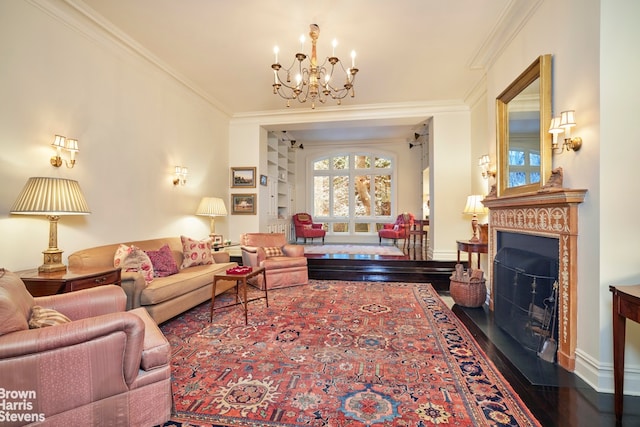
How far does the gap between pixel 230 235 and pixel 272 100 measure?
115 inches

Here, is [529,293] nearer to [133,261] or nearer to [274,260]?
[274,260]

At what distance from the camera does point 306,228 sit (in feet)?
27.5

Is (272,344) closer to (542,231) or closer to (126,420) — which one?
(126,420)

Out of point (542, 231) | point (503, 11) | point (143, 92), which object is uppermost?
point (503, 11)

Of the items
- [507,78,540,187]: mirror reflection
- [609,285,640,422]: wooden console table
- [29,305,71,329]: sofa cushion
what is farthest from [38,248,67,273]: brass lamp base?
[507,78,540,187]: mirror reflection

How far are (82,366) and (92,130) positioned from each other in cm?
279

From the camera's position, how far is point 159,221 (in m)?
4.14

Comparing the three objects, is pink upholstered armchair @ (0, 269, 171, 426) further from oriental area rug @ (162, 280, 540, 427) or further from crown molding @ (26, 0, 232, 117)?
crown molding @ (26, 0, 232, 117)

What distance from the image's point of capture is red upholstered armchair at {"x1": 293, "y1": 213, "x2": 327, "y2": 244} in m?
8.34

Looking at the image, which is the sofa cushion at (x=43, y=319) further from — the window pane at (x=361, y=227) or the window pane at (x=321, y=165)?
the window pane at (x=321, y=165)

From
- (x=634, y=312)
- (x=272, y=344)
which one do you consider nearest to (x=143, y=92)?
(x=272, y=344)

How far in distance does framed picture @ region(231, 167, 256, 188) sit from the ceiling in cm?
174

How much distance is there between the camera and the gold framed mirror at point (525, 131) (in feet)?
8.05

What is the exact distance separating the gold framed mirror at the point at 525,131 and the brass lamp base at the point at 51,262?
4226mm
